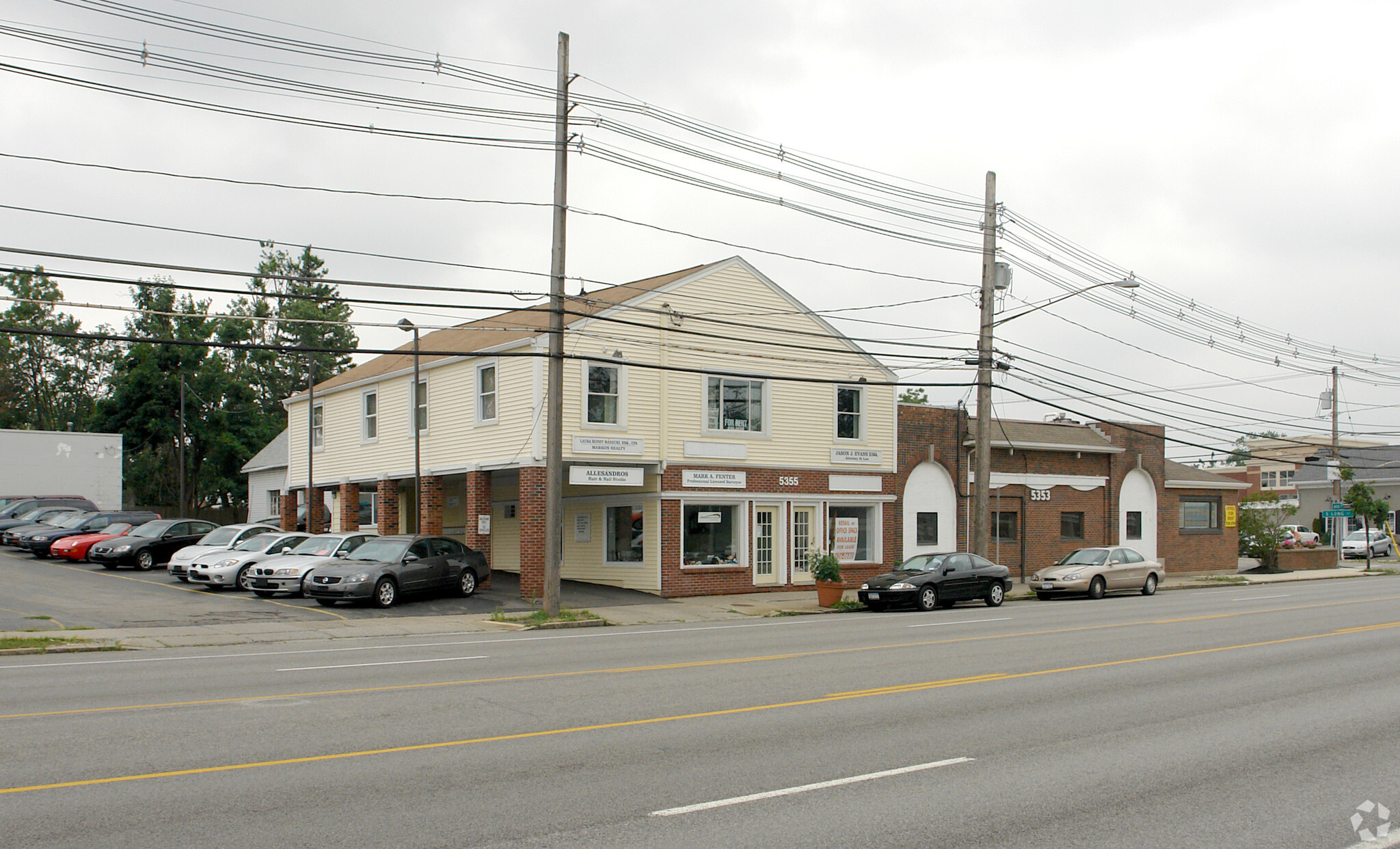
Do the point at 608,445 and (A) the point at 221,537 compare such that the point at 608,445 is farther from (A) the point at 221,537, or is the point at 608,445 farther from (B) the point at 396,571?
(A) the point at 221,537

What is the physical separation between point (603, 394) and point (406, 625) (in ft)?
28.2

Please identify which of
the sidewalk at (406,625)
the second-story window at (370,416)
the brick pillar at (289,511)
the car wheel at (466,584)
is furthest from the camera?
the brick pillar at (289,511)

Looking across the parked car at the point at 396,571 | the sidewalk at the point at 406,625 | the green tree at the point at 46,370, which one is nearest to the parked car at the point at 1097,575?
the sidewalk at the point at 406,625

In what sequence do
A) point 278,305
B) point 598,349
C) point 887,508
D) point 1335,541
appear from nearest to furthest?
1. point 598,349
2. point 887,508
3. point 1335,541
4. point 278,305

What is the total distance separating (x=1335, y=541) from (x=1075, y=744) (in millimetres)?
47924

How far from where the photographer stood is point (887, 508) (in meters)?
32.8

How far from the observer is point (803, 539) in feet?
102

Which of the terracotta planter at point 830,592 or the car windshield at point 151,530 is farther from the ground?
the car windshield at point 151,530

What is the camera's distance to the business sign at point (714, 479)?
28.5 m

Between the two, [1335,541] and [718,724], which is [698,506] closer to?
[718,724]

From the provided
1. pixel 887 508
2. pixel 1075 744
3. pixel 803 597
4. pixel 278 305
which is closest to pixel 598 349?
pixel 803 597

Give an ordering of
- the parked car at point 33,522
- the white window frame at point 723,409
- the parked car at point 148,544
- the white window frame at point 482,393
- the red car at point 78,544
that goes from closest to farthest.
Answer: the white window frame at point 482,393 → the white window frame at point 723,409 → the parked car at point 148,544 → the red car at point 78,544 → the parked car at point 33,522

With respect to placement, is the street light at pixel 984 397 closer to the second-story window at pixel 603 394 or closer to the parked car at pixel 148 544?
the second-story window at pixel 603 394

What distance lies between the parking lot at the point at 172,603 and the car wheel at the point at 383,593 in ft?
0.66
